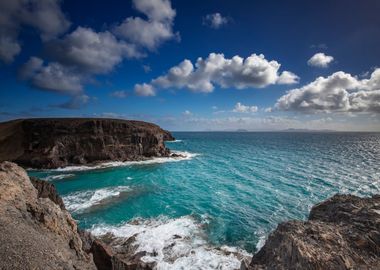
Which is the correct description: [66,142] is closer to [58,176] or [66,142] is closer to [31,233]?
[58,176]

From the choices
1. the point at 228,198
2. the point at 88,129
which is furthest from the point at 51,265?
the point at 88,129

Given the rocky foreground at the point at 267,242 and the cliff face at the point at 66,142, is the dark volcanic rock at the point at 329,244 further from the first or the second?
the cliff face at the point at 66,142

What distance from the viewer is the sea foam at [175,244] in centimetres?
1753

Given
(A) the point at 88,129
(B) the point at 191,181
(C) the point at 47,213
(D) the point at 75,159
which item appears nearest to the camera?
(C) the point at 47,213

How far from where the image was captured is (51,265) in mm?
9422

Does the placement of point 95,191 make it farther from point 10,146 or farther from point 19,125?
point 19,125

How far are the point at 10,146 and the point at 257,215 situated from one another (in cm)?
6940

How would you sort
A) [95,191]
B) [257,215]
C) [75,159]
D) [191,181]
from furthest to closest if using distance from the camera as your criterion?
[75,159]
[191,181]
[95,191]
[257,215]

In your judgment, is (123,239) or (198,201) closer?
(123,239)

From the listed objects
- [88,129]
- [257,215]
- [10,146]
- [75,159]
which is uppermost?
[88,129]

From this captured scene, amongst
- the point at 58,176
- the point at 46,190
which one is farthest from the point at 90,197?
the point at 58,176

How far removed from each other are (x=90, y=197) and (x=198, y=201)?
1696 cm

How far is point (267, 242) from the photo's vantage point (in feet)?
39.8

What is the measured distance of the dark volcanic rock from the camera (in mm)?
9148
